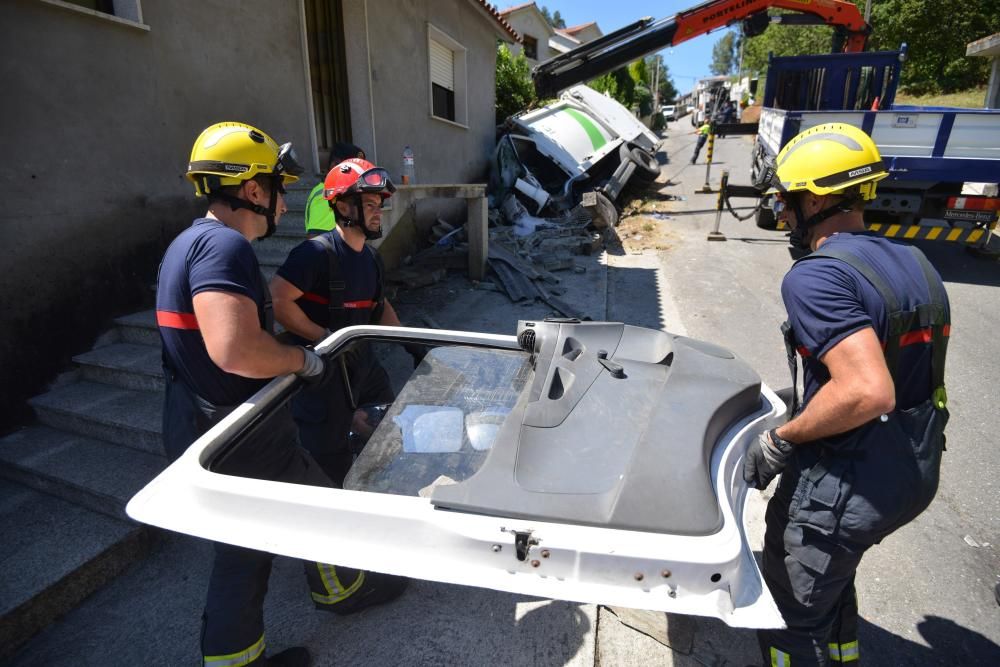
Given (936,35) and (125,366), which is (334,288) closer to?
(125,366)

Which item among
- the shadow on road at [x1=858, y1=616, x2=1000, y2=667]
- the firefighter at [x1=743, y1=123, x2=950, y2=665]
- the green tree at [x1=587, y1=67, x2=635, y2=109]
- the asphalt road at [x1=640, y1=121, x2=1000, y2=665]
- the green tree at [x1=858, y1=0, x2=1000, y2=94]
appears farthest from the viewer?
the green tree at [x1=587, y1=67, x2=635, y2=109]

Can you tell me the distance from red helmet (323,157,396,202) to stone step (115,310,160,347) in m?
2.08

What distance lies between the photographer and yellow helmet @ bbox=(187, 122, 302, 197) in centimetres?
183

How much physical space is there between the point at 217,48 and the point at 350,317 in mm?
3605

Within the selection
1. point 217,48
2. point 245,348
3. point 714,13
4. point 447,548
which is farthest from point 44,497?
point 714,13

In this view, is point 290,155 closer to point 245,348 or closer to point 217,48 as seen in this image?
point 245,348

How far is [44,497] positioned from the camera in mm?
2926

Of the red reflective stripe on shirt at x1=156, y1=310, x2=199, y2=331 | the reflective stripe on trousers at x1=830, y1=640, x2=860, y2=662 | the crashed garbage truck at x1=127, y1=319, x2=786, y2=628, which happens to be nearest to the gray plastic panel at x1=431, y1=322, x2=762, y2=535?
the crashed garbage truck at x1=127, y1=319, x2=786, y2=628

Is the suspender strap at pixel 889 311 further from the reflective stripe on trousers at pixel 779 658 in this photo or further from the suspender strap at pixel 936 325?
the reflective stripe on trousers at pixel 779 658

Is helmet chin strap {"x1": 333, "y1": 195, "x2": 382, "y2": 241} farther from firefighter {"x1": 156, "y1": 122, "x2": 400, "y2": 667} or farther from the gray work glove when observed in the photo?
the gray work glove

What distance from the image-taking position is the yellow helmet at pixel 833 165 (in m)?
1.70

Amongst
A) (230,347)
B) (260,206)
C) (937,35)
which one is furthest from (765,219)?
(937,35)

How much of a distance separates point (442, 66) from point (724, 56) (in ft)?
318

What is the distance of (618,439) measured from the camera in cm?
125
